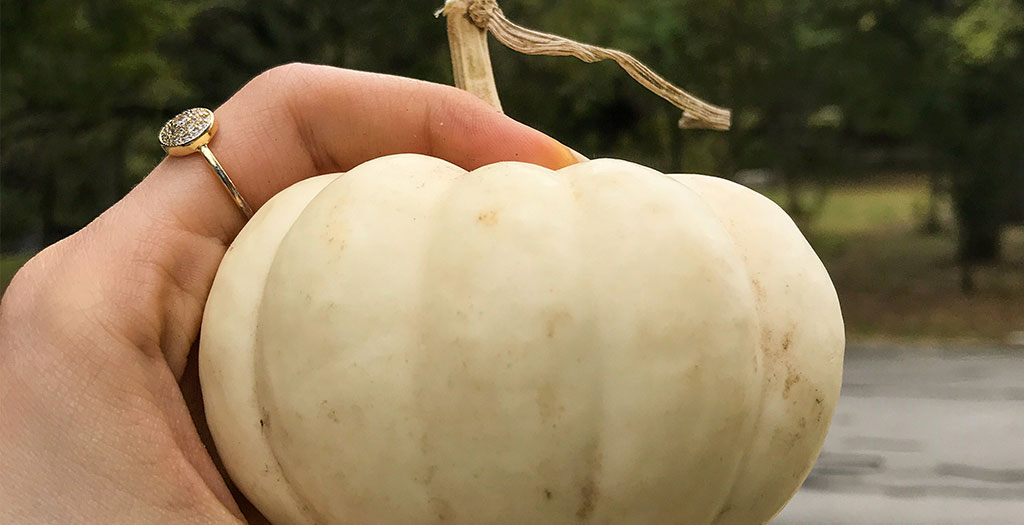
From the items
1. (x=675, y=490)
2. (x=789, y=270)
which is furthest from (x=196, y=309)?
(x=789, y=270)

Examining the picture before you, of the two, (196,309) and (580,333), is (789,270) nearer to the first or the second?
(580,333)

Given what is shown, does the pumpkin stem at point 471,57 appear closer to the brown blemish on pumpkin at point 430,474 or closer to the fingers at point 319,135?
the fingers at point 319,135

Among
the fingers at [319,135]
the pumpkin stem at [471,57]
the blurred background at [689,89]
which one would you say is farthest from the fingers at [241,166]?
the blurred background at [689,89]

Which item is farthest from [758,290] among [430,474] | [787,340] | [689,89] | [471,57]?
[689,89]

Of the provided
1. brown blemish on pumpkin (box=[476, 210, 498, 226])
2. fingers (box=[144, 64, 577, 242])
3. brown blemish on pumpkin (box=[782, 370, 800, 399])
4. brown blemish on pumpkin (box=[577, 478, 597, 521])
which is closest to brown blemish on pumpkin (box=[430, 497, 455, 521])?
brown blemish on pumpkin (box=[577, 478, 597, 521])

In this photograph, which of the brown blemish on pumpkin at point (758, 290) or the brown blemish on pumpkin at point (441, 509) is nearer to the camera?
the brown blemish on pumpkin at point (441, 509)

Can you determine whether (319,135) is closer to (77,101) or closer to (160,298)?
(160,298)

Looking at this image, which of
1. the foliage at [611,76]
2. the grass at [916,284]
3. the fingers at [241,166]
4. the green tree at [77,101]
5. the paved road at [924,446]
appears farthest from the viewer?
the grass at [916,284]
